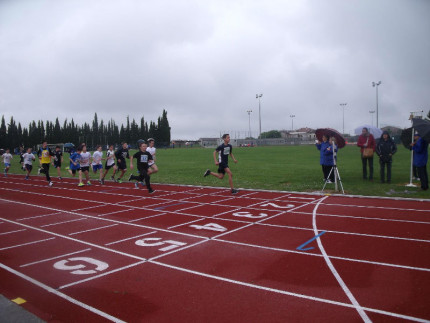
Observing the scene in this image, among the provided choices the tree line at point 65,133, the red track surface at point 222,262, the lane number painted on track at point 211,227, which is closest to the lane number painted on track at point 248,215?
the red track surface at point 222,262

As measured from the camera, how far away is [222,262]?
15.6 ft

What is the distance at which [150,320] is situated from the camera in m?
3.21

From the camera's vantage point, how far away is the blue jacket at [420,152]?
10.3 meters

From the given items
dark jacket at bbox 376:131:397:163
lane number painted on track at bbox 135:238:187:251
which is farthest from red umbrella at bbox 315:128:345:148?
lane number painted on track at bbox 135:238:187:251

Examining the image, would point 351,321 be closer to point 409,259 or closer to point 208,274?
point 208,274

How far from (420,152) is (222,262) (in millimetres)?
8879

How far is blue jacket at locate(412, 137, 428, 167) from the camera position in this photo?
33.9 ft

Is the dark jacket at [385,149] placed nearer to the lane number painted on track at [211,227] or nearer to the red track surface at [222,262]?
the red track surface at [222,262]

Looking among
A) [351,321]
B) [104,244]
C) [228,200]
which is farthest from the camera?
[228,200]

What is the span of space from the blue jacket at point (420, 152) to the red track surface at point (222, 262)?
235 centimetres

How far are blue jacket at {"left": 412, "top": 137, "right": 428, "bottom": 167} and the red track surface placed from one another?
235 cm

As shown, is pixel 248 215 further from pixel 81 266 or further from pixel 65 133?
pixel 65 133

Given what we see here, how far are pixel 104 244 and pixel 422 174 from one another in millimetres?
9929

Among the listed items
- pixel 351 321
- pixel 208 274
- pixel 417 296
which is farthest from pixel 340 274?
pixel 208 274
